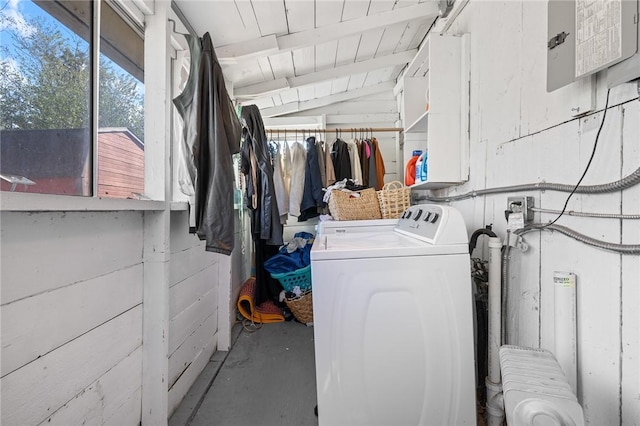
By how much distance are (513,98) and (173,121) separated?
1.70 m

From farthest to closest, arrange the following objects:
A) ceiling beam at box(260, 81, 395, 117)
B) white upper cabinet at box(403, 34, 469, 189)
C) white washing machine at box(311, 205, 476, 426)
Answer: ceiling beam at box(260, 81, 395, 117) < white upper cabinet at box(403, 34, 469, 189) < white washing machine at box(311, 205, 476, 426)

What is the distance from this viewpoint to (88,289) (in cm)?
92

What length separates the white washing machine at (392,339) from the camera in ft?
3.26

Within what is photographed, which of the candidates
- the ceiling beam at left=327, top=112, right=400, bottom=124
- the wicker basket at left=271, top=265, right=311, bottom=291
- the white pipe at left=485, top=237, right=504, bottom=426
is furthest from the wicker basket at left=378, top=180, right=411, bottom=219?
the ceiling beam at left=327, top=112, right=400, bottom=124

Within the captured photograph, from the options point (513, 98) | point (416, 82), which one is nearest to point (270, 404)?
point (513, 98)

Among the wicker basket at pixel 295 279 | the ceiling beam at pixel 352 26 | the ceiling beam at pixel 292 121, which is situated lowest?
the wicker basket at pixel 295 279

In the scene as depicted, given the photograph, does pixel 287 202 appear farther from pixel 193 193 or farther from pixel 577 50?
pixel 577 50

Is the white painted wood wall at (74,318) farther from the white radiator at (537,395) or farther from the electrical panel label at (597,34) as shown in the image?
the electrical panel label at (597,34)

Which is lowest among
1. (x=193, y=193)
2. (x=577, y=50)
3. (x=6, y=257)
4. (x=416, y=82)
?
(x=6, y=257)

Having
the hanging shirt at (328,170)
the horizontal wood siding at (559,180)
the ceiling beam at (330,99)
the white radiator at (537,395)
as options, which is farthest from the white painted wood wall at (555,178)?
the ceiling beam at (330,99)

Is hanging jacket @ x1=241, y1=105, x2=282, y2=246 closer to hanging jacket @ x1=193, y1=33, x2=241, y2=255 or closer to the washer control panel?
hanging jacket @ x1=193, y1=33, x2=241, y2=255

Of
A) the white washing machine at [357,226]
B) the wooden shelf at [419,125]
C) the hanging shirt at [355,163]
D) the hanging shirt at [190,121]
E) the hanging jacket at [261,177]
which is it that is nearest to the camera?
the hanging shirt at [190,121]

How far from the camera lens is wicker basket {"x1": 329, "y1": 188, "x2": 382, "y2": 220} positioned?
188 centimetres

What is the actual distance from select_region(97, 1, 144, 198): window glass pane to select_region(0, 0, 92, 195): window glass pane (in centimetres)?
9
